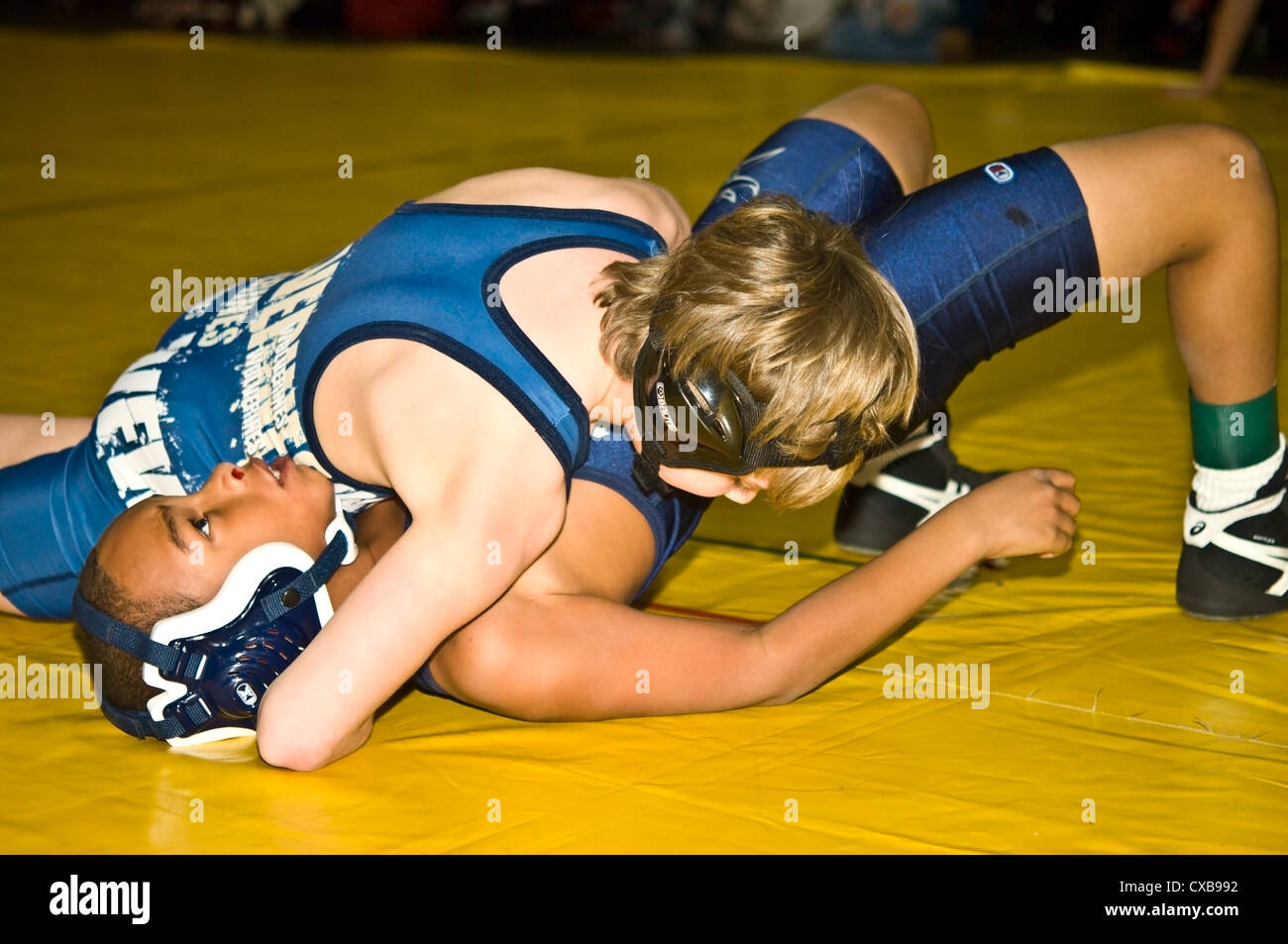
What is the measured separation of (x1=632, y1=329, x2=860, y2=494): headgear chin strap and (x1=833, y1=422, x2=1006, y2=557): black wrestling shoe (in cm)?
71

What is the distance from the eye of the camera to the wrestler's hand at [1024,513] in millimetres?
1769

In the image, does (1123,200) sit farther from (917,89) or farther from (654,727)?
(917,89)

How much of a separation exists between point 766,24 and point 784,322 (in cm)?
850

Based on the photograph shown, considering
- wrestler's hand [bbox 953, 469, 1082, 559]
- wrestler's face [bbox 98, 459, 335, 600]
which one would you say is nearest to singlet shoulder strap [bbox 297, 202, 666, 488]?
wrestler's face [bbox 98, 459, 335, 600]

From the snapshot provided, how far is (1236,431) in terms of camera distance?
1.96 m

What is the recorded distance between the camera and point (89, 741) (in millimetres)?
1761

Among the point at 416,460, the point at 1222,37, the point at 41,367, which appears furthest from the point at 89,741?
the point at 1222,37

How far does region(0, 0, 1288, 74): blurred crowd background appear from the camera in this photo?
28.7ft

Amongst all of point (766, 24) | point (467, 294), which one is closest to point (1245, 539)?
point (467, 294)

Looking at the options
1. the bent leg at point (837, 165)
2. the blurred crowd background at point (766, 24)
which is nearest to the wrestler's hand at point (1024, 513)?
the bent leg at point (837, 165)

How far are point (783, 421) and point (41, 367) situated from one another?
2.12 metres

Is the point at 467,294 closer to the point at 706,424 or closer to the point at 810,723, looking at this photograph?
the point at 706,424

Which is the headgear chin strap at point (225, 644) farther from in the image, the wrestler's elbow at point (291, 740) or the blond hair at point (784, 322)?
the blond hair at point (784, 322)

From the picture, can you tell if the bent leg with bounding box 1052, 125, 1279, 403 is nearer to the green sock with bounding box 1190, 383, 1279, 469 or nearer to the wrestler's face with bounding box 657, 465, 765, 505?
the green sock with bounding box 1190, 383, 1279, 469
